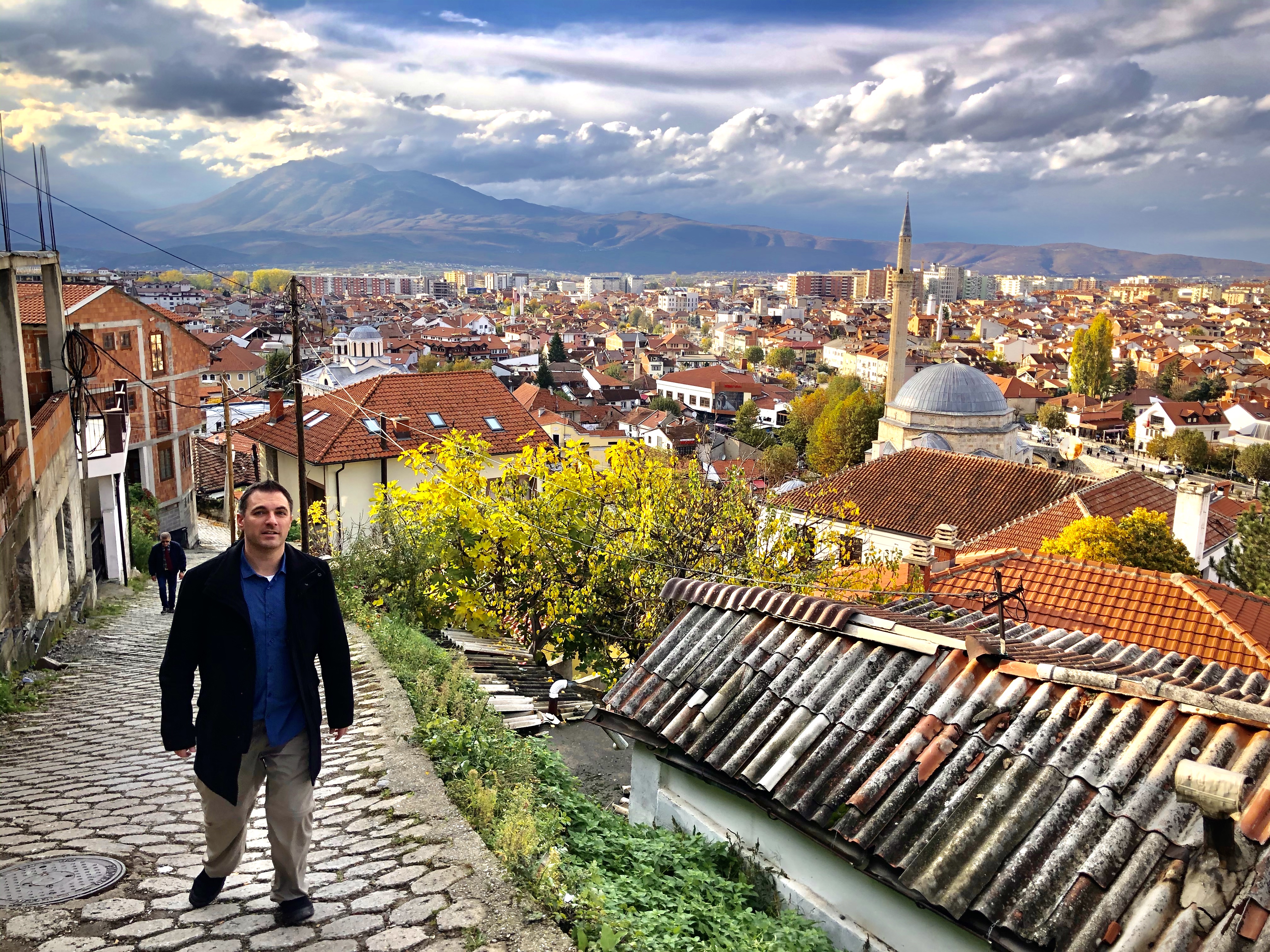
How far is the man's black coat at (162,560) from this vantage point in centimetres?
1362

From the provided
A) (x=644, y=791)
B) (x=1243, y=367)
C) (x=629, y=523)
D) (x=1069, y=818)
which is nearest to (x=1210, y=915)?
(x=1069, y=818)

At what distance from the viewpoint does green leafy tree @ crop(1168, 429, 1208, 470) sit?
5844 centimetres

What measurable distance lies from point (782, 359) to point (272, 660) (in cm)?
11937

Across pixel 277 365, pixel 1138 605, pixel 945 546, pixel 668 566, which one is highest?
pixel 668 566

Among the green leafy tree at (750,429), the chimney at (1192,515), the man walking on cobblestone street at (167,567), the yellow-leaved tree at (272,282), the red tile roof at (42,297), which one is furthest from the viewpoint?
the yellow-leaved tree at (272,282)

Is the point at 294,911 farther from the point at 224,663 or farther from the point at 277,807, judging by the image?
the point at 224,663

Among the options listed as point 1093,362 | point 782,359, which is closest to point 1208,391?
point 1093,362

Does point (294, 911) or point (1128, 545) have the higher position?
point (294, 911)

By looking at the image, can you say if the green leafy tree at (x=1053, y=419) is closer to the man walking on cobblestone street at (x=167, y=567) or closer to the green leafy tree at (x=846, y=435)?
the green leafy tree at (x=846, y=435)

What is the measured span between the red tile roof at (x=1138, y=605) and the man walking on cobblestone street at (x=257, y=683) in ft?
24.7

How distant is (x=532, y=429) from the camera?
24656 mm

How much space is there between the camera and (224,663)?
11.6 ft

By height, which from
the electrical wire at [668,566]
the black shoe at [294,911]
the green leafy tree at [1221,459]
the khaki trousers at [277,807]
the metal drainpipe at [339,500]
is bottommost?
the green leafy tree at [1221,459]

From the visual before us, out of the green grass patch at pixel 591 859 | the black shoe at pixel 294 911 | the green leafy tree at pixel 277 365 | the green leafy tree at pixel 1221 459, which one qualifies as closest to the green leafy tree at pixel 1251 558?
the green grass patch at pixel 591 859
